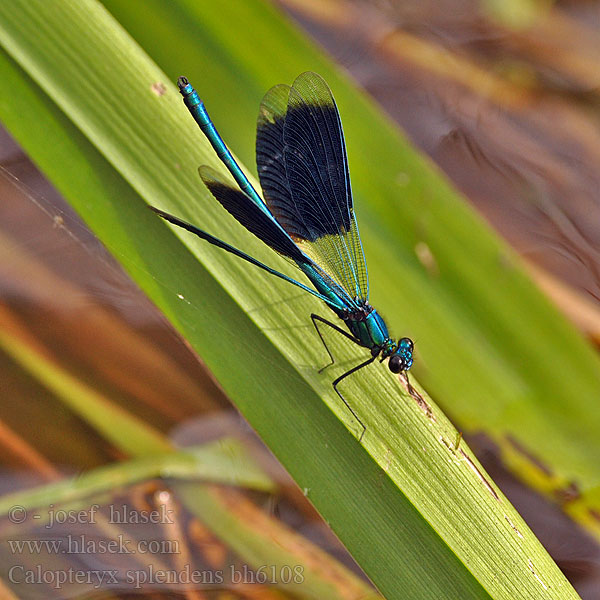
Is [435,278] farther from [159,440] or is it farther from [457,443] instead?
[159,440]

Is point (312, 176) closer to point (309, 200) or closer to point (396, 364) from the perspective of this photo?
point (309, 200)

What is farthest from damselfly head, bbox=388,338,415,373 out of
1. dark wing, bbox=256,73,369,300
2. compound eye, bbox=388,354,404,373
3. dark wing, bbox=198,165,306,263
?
dark wing, bbox=198,165,306,263

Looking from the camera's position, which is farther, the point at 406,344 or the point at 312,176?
the point at 312,176

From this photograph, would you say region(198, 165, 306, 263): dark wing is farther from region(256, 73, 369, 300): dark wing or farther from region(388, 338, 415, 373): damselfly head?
region(388, 338, 415, 373): damselfly head

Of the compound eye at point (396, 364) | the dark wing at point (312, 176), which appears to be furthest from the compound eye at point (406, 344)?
the dark wing at point (312, 176)

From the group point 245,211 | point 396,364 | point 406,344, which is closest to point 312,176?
point 245,211

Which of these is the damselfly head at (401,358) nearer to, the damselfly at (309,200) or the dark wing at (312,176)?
the damselfly at (309,200)
